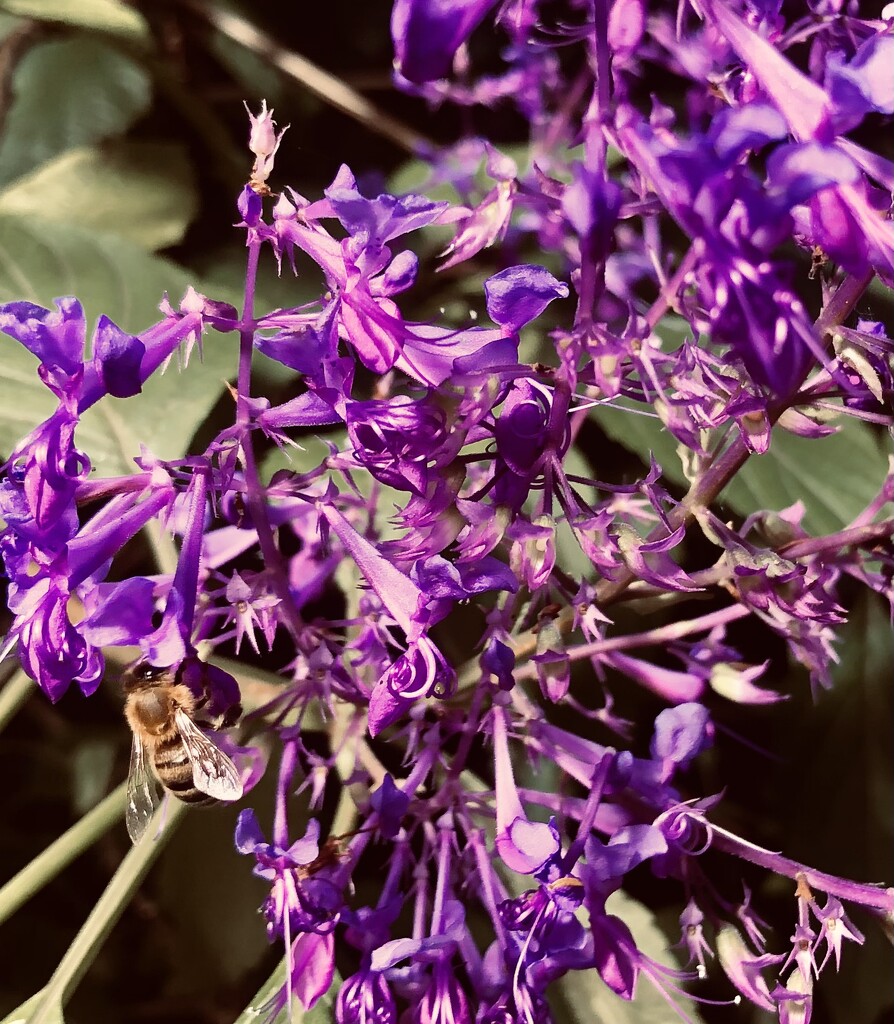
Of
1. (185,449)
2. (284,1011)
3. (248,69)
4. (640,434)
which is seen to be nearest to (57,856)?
(284,1011)

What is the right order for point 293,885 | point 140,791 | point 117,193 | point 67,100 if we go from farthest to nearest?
point 67,100 < point 117,193 < point 140,791 < point 293,885

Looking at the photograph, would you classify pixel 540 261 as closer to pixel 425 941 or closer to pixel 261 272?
pixel 261 272

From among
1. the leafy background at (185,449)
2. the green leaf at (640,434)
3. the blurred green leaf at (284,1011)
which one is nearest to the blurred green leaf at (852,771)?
the leafy background at (185,449)

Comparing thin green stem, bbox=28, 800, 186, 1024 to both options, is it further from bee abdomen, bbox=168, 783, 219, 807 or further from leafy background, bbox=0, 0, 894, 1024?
leafy background, bbox=0, 0, 894, 1024

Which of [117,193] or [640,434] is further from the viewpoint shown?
[117,193]

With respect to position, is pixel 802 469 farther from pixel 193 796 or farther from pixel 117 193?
pixel 117 193

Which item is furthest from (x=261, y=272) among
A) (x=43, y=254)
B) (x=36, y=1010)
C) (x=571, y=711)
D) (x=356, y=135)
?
(x=36, y=1010)

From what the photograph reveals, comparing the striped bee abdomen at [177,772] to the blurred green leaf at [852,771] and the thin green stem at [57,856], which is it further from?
the blurred green leaf at [852,771]
